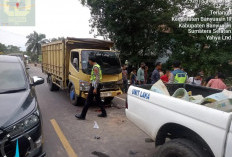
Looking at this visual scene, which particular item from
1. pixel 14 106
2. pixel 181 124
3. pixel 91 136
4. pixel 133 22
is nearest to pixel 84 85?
pixel 91 136

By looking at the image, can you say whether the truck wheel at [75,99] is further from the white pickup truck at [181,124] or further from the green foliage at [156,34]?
the green foliage at [156,34]

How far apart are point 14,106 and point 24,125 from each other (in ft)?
Result: 1.12

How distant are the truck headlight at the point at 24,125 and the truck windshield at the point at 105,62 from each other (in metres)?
3.75

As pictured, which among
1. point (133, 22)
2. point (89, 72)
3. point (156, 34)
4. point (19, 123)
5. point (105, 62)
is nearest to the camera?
point (19, 123)

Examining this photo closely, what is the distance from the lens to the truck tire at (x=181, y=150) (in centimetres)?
196

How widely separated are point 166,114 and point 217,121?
0.65m

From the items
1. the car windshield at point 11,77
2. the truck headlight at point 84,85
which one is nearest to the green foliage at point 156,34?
the truck headlight at point 84,85

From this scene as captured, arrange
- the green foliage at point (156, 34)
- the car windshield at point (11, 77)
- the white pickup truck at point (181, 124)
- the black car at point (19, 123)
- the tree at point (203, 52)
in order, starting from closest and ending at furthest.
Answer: the white pickup truck at point (181, 124)
the black car at point (19, 123)
the car windshield at point (11, 77)
the tree at point (203, 52)
the green foliage at point (156, 34)

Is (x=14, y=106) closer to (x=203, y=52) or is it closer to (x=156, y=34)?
(x=203, y=52)

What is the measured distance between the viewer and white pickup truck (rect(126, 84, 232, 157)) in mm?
1744

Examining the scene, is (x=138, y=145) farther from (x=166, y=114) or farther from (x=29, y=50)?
(x=29, y=50)

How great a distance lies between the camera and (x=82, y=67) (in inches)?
250

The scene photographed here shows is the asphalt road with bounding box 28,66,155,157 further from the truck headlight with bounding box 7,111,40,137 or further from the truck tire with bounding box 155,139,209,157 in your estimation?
the truck tire with bounding box 155,139,209,157

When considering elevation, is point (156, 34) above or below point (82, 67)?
above
